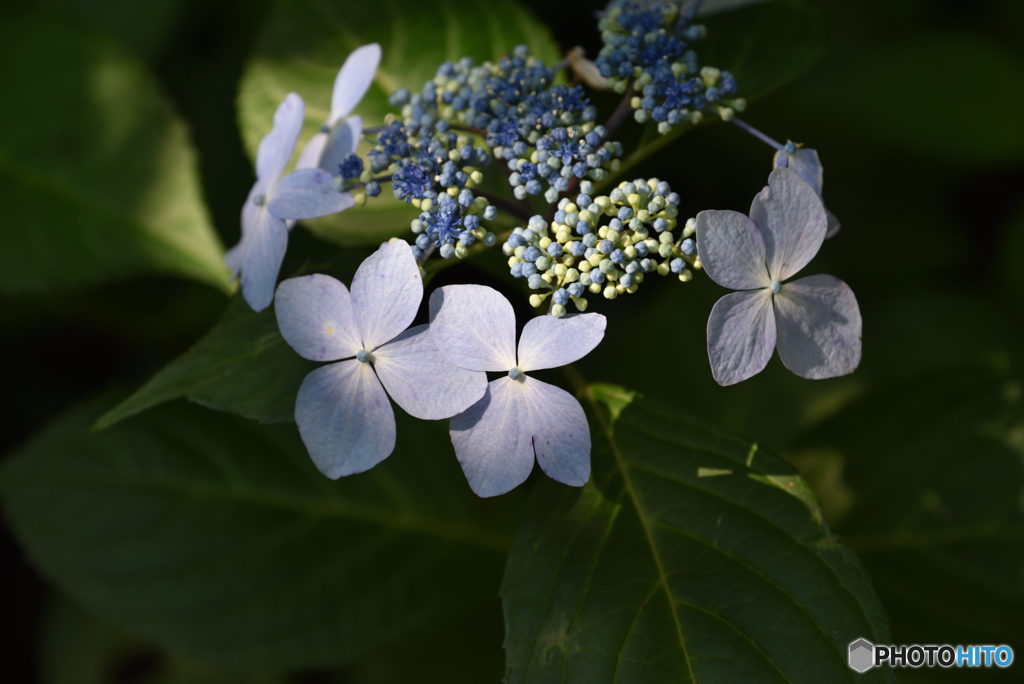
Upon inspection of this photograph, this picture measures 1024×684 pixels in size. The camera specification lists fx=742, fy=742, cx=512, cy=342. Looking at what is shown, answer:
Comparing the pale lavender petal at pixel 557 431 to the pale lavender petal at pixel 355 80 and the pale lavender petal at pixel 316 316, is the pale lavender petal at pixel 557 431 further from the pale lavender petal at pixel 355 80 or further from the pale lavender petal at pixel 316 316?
the pale lavender petal at pixel 355 80

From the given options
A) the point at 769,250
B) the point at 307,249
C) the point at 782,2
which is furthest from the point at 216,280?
the point at 782,2

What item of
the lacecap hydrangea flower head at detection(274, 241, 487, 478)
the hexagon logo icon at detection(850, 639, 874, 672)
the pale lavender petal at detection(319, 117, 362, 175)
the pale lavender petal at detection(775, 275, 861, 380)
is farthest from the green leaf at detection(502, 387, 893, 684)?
the pale lavender petal at detection(319, 117, 362, 175)

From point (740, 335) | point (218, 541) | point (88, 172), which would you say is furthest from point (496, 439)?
point (88, 172)

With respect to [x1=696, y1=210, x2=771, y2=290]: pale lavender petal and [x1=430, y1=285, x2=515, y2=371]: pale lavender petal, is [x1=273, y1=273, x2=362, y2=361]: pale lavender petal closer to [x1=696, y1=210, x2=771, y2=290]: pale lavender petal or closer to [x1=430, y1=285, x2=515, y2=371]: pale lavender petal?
[x1=430, y1=285, x2=515, y2=371]: pale lavender petal

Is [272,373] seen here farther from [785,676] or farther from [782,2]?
[782,2]

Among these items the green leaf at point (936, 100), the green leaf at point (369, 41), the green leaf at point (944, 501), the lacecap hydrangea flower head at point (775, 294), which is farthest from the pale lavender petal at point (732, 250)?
the green leaf at point (936, 100)

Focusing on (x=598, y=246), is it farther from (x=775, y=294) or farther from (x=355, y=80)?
(x=355, y=80)
